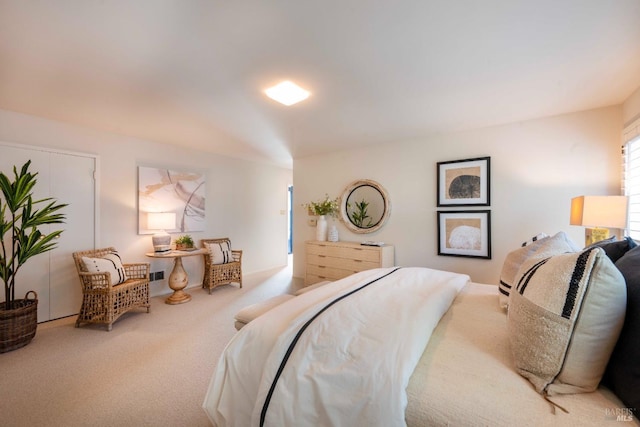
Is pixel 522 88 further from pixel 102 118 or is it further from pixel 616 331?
Result: pixel 102 118

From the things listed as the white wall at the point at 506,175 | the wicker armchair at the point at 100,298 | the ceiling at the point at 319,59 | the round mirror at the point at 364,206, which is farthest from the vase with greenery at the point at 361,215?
the wicker armchair at the point at 100,298

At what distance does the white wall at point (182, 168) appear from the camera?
10.1ft

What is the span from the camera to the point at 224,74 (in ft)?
6.79

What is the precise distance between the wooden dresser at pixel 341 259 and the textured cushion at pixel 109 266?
8.20 feet

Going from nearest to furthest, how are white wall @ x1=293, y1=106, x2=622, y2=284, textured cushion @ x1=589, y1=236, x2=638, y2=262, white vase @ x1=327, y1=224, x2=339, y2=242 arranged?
textured cushion @ x1=589, y1=236, x2=638, y2=262, white wall @ x1=293, y1=106, x2=622, y2=284, white vase @ x1=327, y1=224, x2=339, y2=242

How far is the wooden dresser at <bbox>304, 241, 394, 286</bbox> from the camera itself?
358 cm

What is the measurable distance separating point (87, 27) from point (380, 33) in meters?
1.82

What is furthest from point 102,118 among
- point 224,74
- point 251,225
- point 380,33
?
point 380,33

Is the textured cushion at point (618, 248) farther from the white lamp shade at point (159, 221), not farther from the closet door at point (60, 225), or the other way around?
the closet door at point (60, 225)

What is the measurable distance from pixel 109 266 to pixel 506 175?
15.6 feet

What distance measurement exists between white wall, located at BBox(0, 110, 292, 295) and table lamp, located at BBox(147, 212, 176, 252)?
1.06 ft

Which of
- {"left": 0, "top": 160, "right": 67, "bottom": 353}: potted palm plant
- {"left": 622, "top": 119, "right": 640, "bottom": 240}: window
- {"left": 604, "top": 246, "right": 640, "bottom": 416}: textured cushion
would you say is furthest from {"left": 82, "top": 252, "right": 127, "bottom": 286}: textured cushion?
{"left": 622, "top": 119, "right": 640, "bottom": 240}: window

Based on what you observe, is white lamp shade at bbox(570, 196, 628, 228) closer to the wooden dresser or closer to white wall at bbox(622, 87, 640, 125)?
white wall at bbox(622, 87, 640, 125)

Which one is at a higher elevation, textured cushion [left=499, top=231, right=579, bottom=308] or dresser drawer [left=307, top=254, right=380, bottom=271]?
textured cushion [left=499, top=231, right=579, bottom=308]
